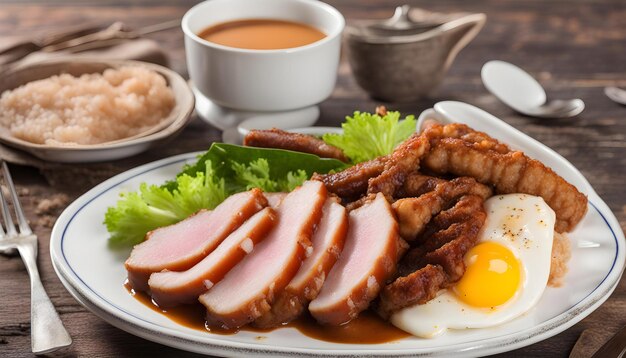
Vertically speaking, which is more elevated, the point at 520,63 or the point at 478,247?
the point at 478,247

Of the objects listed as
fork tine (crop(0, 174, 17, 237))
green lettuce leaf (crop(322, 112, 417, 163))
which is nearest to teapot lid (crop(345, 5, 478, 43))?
green lettuce leaf (crop(322, 112, 417, 163))

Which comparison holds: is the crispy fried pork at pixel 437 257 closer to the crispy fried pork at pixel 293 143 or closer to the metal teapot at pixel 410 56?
the crispy fried pork at pixel 293 143

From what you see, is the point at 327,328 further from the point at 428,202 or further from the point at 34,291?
the point at 34,291

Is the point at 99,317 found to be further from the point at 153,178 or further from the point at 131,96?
the point at 131,96

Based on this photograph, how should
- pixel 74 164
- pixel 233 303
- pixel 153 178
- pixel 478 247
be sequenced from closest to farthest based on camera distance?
pixel 233 303 < pixel 478 247 < pixel 153 178 < pixel 74 164

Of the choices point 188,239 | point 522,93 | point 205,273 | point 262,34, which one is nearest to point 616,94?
point 522,93

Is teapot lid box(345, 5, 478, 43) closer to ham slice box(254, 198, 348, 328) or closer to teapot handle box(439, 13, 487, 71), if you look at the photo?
teapot handle box(439, 13, 487, 71)

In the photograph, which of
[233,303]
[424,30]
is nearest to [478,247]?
[233,303]
